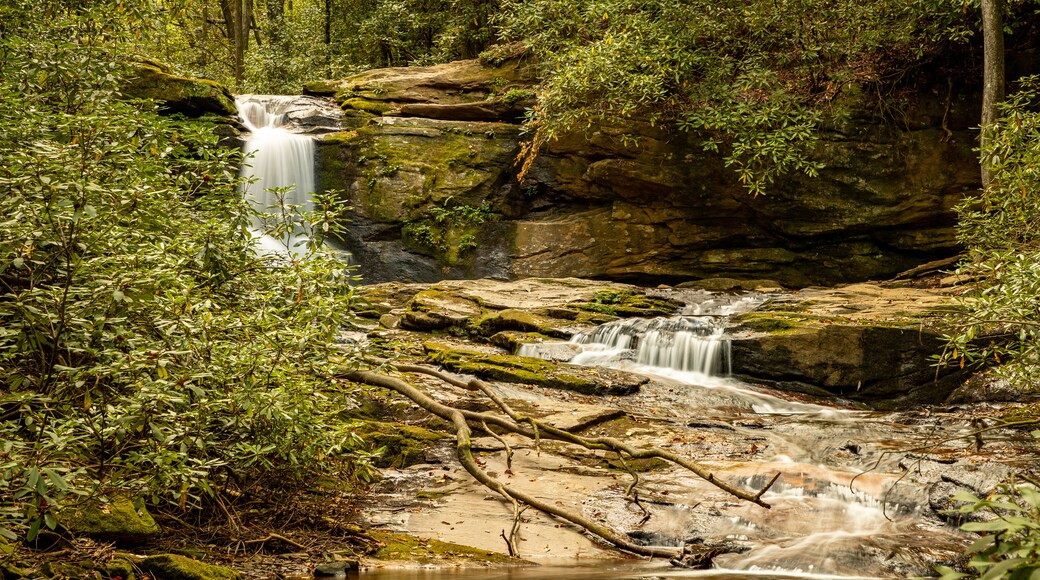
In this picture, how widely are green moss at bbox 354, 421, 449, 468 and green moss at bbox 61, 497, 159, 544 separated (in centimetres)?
249

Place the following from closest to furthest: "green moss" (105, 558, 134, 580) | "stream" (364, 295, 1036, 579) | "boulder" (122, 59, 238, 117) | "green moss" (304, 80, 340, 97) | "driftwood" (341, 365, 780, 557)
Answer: "green moss" (105, 558, 134, 580) < "stream" (364, 295, 1036, 579) < "driftwood" (341, 365, 780, 557) < "boulder" (122, 59, 238, 117) < "green moss" (304, 80, 340, 97)

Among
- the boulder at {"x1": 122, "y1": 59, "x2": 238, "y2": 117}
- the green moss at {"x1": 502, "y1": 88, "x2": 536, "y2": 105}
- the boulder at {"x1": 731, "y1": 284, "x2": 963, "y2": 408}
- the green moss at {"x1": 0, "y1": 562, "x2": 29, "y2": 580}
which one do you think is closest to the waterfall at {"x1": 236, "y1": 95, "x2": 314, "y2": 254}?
the boulder at {"x1": 122, "y1": 59, "x2": 238, "y2": 117}

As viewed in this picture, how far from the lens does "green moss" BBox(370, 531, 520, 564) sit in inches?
208

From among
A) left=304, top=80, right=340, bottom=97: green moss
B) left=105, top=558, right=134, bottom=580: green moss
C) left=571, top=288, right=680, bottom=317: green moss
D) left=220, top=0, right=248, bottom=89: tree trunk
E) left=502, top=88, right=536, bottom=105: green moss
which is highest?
left=220, top=0, right=248, bottom=89: tree trunk

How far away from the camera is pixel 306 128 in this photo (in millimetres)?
18328

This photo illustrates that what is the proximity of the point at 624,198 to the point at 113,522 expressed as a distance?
1426 centimetres

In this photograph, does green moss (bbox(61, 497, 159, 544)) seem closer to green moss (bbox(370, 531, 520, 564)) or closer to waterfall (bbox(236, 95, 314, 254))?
green moss (bbox(370, 531, 520, 564))

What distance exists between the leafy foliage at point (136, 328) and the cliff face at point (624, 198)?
10.8m

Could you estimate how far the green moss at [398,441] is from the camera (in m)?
7.26

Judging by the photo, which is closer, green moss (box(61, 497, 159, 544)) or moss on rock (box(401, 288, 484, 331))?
green moss (box(61, 497, 159, 544))

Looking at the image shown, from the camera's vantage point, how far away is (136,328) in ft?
15.8

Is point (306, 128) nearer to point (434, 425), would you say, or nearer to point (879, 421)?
point (434, 425)

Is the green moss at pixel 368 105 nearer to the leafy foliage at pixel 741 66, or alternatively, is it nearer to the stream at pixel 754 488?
the leafy foliage at pixel 741 66

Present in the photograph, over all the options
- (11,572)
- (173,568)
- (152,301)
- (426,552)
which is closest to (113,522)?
(173,568)
